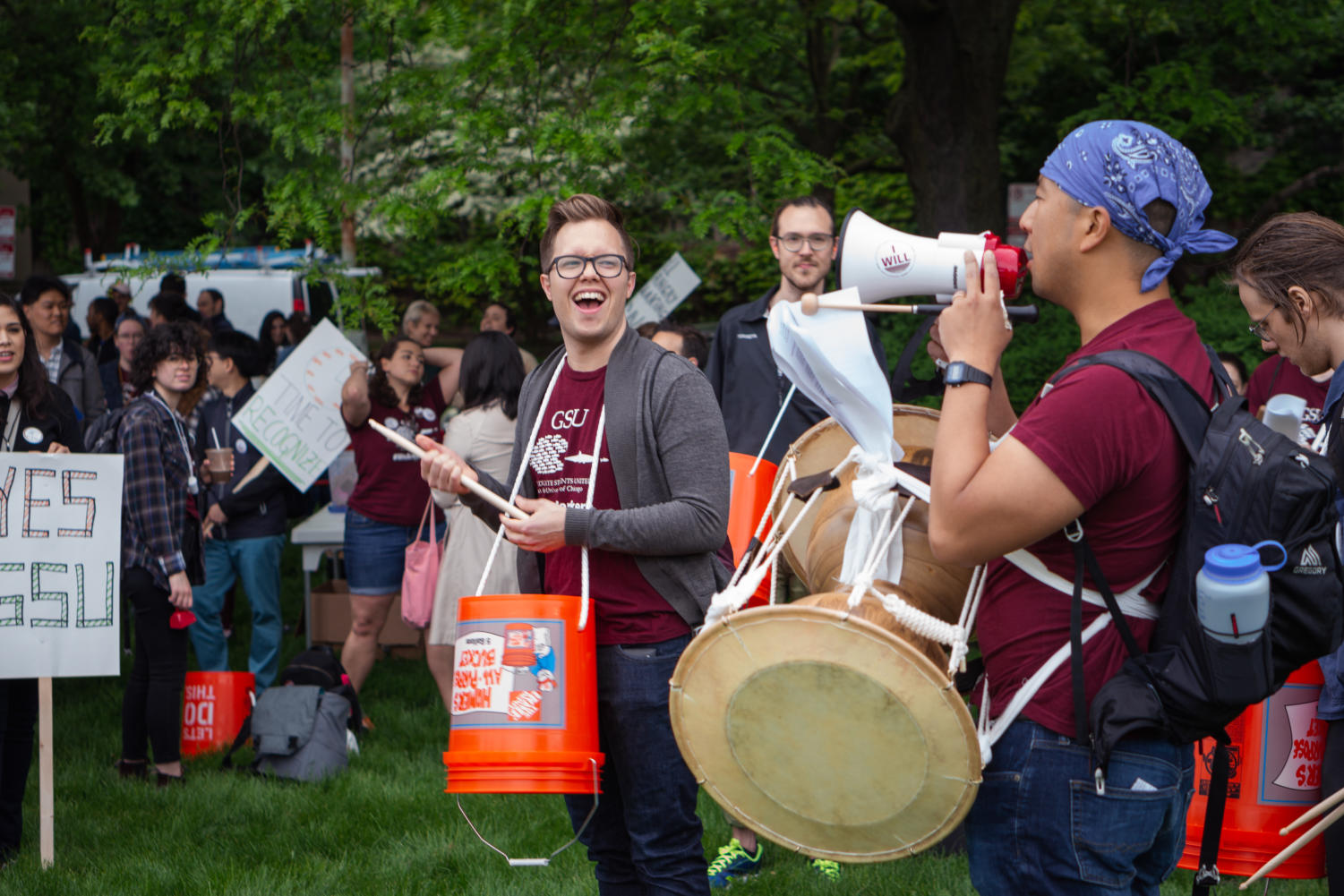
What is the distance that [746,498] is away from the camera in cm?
377

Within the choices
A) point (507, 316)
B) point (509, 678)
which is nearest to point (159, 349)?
point (507, 316)

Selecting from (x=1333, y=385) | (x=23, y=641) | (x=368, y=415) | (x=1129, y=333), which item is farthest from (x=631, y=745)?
(x=368, y=415)

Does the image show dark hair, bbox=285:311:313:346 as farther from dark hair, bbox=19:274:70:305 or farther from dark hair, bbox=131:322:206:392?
dark hair, bbox=131:322:206:392

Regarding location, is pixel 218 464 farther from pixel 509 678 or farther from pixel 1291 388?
pixel 1291 388

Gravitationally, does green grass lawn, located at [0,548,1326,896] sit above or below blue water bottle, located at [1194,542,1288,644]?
below

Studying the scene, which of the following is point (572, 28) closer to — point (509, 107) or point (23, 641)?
point (509, 107)

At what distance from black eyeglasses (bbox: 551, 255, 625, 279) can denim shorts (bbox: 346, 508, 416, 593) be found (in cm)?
344

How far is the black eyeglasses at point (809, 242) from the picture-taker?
14.4 ft

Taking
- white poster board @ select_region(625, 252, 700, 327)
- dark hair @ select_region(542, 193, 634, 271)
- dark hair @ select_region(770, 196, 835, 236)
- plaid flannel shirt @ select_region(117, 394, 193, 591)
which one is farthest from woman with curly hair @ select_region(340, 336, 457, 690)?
dark hair @ select_region(542, 193, 634, 271)

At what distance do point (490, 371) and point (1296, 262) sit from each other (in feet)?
11.1

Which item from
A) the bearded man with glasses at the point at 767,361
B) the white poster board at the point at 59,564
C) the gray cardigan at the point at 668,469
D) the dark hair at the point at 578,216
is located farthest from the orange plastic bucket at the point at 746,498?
the white poster board at the point at 59,564

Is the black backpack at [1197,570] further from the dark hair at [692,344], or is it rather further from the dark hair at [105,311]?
the dark hair at [105,311]

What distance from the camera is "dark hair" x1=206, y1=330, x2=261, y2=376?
21.6ft

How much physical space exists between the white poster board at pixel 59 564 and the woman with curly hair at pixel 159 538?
1.64 feet
